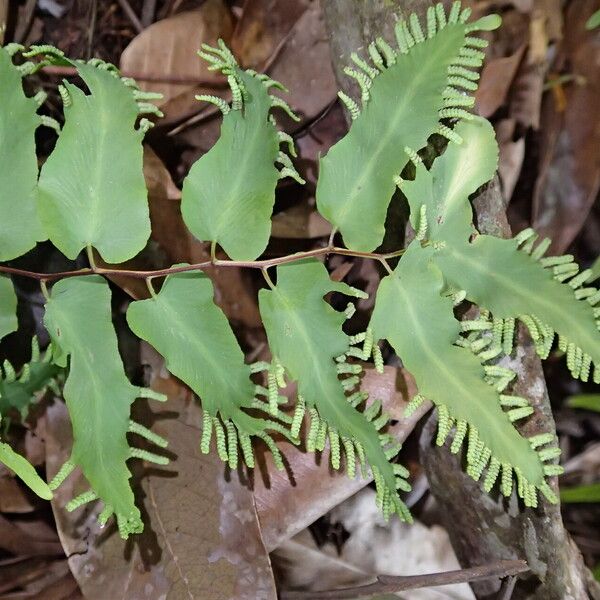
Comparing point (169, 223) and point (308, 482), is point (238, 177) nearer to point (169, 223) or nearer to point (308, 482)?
point (169, 223)

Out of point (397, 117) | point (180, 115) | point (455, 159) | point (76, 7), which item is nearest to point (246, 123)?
point (397, 117)

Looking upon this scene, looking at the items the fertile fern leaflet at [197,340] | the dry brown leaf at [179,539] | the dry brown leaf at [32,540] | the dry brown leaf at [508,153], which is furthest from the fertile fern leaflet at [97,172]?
the dry brown leaf at [508,153]

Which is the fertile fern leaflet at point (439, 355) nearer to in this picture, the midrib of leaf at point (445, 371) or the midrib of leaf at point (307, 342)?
the midrib of leaf at point (445, 371)

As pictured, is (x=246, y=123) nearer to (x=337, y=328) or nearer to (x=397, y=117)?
(x=397, y=117)

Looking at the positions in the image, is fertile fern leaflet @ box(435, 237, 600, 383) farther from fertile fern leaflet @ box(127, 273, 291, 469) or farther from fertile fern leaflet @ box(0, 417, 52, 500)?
fertile fern leaflet @ box(0, 417, 52, 500)

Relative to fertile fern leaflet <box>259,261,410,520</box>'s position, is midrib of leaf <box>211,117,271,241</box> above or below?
above

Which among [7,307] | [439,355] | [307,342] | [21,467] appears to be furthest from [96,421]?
[439,355]

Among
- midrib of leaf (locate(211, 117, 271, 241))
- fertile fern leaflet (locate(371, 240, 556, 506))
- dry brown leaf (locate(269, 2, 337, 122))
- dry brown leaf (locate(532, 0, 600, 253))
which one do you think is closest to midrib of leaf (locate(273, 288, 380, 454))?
fertile fern leaflet (locate(371, 240, 556, 506))
